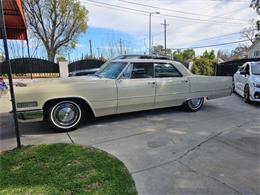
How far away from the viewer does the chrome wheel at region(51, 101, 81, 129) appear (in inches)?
167

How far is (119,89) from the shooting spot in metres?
4.69

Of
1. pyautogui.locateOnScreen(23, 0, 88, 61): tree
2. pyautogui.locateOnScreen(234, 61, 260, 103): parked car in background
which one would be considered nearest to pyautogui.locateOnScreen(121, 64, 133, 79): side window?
pyautogui.locateOnScreen(234, 61, 260, 103): parked car in background

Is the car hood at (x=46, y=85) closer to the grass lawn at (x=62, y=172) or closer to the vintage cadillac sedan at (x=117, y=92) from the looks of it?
the vintage cadillac sedan at (x=117, y=92)

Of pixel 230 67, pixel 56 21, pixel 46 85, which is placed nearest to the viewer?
Result: pixel 46 85

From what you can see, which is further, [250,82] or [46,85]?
[250,82]

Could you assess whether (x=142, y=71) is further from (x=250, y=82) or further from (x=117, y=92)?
(x=250, y=82)

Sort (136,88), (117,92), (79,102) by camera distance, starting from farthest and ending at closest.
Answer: (136,88)
(117,92)
(79,102)

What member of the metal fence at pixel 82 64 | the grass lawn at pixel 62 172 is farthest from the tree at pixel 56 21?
the grass lawn at pixel 62 172

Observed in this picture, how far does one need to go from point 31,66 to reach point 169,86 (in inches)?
485

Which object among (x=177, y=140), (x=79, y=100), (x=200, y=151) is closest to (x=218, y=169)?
(x=200, y=151)

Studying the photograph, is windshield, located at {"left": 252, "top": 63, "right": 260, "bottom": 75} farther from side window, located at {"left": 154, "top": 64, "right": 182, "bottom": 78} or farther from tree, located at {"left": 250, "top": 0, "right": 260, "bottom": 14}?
tree, located at {"left": 250, "top": 0, "right": 260, "bottom": 14}

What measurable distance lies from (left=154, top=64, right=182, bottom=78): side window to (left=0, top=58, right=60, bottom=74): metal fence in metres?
11.5

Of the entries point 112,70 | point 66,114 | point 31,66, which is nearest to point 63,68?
point 31,66

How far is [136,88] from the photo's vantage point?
16.2 ft
